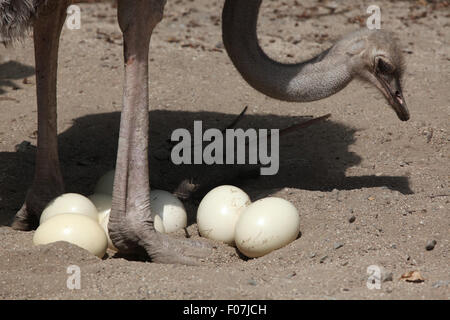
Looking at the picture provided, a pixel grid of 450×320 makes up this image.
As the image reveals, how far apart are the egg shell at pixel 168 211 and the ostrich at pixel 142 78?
253 millimetres

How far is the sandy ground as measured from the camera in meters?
3.24

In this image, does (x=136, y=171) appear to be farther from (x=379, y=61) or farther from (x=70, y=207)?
(x=379, y=61)

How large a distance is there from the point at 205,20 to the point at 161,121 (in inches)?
99.9

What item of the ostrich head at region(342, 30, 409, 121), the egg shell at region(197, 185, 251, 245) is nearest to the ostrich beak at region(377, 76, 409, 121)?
the ostrich head at region(342, 30, 409, 121)

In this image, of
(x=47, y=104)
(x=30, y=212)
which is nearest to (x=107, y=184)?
(x=30, y=212)

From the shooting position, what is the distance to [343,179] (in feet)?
16.0

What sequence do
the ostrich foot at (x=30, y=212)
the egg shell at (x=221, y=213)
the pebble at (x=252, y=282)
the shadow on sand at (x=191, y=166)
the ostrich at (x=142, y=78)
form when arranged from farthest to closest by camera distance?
the shadow on sand at (x=191, y=166)
the ostrich foot at (x=30, y=212)
the egg shell at (x=221, y=213)
the ostrich at (x=142, y=78)
the pebble at (x=252, y=282)

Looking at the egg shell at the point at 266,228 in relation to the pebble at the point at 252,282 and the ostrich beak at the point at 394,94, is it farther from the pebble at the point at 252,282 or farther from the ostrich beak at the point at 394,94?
the ostrich beak at the point at 394,94

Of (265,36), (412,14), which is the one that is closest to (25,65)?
(265,36)

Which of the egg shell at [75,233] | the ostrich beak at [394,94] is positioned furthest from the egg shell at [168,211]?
the ostrich beak at [394,94]

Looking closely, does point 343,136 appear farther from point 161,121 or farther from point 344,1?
point 344,1

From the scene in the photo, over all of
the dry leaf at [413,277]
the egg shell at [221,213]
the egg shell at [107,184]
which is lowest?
the dry leaf at [413,277]

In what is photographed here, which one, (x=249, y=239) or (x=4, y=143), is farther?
(x=4, y=143)

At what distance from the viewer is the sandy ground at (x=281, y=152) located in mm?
3238
